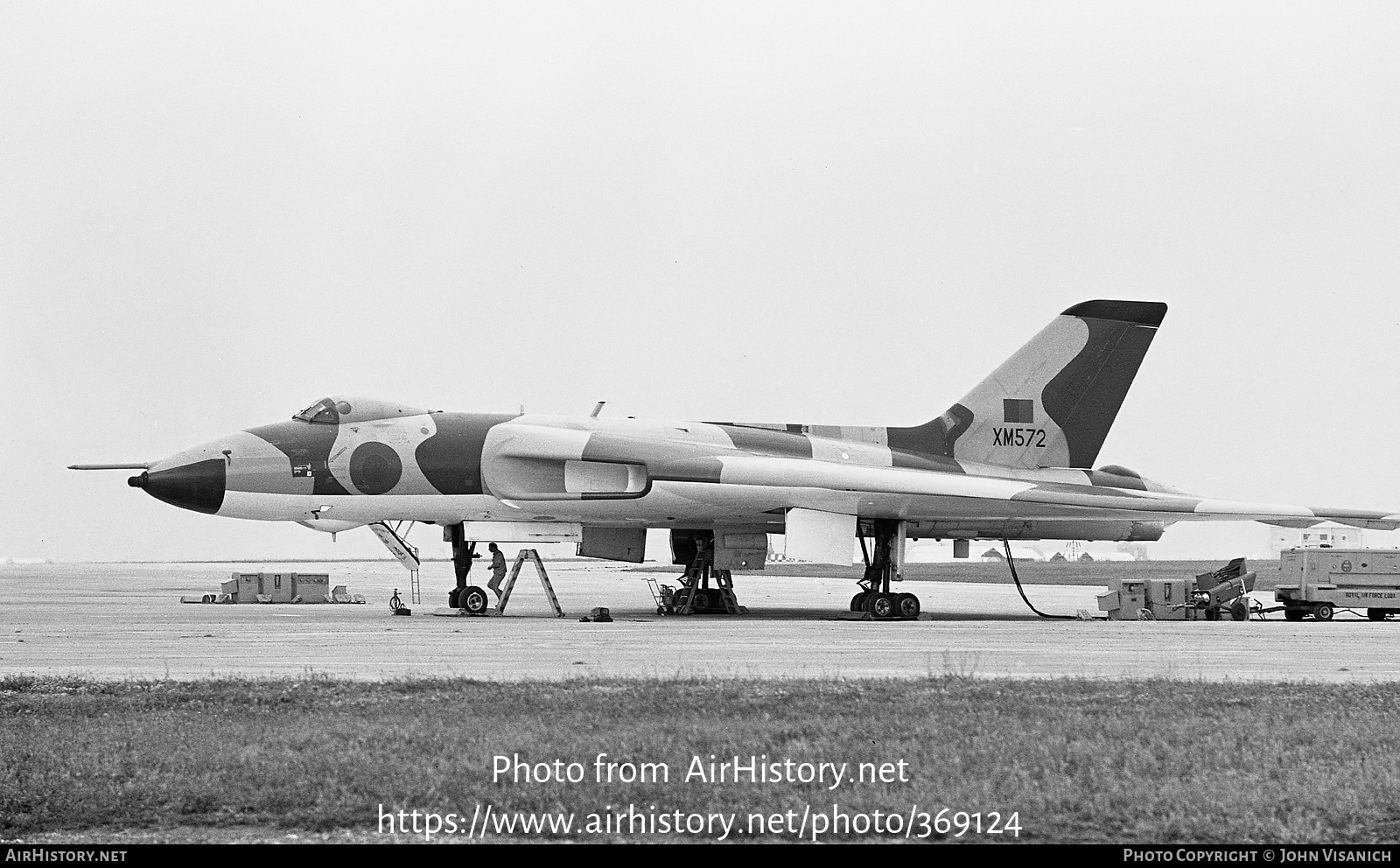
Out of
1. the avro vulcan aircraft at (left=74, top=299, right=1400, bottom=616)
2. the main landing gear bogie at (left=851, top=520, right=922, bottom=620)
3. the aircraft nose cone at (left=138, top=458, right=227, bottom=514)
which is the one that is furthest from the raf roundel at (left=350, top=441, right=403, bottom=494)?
the main landing gear bogie at (left=851, top=520, right=922, bottom=620)

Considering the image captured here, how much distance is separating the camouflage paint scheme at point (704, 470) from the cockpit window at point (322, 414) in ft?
0.07

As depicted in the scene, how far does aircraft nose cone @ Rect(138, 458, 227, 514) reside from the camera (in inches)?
963

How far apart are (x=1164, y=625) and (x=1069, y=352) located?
24.7 ft

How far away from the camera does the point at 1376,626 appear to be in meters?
22.8

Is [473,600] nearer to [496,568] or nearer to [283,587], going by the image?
[496,568]

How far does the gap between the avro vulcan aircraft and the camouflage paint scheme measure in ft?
0.11

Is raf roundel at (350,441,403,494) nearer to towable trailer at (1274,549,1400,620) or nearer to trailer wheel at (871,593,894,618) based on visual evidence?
trailer wheel at (871,593,894,618)

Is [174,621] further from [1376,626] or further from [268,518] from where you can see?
[1376,626]

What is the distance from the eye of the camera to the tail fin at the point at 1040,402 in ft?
94.3

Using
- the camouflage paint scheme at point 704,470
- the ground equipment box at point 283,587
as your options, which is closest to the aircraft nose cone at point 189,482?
the camouflage paint scheme at point 704,470

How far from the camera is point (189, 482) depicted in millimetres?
24469

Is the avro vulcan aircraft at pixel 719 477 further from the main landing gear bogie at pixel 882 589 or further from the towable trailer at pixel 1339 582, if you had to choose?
the towable trailer at pixel 1339 582

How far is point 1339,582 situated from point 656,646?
Answer: 1464 cm
